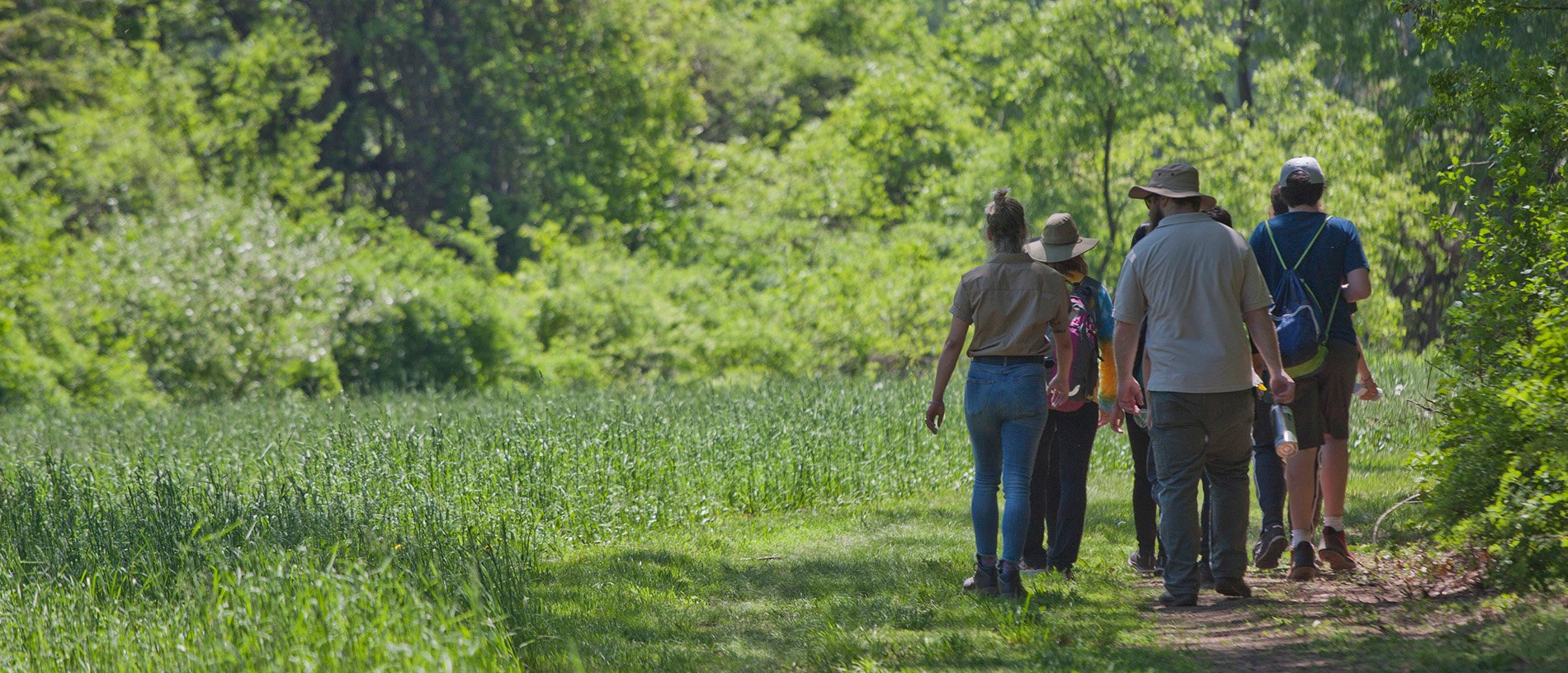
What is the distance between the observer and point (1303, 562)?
20.8 feet

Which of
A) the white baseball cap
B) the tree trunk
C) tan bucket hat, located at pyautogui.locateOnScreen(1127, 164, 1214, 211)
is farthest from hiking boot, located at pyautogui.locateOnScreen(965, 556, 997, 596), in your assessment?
the tree trunk

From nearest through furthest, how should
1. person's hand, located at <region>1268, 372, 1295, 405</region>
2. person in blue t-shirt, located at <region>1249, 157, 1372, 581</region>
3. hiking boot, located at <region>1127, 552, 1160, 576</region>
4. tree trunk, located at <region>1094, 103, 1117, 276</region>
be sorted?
1. person's hand, located at <region>1268, 372, 1295, 405</region>
2. person in blue t-shirt, located at <region>1249, 157, 1372, 581</region>
3. hiking boot, located at <region>1127, 552, 1160, 576</region>
4. tree trunk, located at <region>1094, 103, 1117, 276</region>

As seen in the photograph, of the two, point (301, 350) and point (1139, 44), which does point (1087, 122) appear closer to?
point (1139, 44)

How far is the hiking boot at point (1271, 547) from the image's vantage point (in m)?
6.44

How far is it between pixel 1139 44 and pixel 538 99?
1801 cm

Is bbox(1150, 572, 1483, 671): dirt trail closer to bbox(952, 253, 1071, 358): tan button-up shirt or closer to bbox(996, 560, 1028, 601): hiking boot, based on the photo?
bbox(996, 560, 1028, 601): hiking boot

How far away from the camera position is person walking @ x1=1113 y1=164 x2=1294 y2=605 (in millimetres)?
5605

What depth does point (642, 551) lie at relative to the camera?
787 centimetres

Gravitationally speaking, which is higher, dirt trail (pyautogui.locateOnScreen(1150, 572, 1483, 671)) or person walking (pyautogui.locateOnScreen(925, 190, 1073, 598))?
person walking (pyautogui.locateOnScreen(925, 190, 1073, 598))

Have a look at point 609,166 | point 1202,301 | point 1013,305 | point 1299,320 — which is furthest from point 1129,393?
point 609,166

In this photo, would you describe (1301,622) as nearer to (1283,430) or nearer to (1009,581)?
(1283,430)

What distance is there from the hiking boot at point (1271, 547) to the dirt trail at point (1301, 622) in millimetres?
232

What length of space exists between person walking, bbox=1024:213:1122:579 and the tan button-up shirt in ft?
1.35

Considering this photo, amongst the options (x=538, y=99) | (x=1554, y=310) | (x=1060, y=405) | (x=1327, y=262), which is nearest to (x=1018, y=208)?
(x=1060, y=405)
